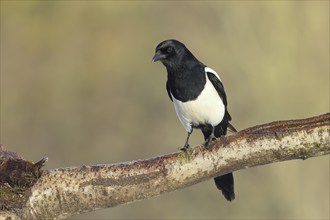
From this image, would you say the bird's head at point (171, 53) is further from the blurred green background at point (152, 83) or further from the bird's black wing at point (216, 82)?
the blurred green background at point (152, 83)

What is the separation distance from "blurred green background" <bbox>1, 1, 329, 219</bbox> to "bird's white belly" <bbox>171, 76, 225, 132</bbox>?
604cm

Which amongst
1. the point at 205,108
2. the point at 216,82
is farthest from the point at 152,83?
the point at 205,108

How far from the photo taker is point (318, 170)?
41.4 feet

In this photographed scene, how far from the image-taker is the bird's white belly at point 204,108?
17.9 ft

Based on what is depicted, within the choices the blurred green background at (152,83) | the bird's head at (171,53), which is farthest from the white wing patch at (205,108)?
the blurred green background at (152,83)

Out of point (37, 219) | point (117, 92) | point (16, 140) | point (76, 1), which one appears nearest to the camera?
point (37, 219)

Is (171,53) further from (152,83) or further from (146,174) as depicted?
(152,83)

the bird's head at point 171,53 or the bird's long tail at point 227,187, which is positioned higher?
the bird's head at point 171,53

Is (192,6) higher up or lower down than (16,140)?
higher up

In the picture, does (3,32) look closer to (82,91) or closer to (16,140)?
(82,91)

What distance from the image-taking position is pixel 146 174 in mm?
4098

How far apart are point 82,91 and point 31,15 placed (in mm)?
1852

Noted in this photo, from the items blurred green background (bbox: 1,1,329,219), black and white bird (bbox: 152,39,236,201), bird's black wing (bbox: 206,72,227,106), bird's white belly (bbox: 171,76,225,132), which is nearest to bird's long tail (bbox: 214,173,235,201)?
black and white bird (bbox: 152,39,236,201)

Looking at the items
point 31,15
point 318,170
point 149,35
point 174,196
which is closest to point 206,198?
point 174,196
